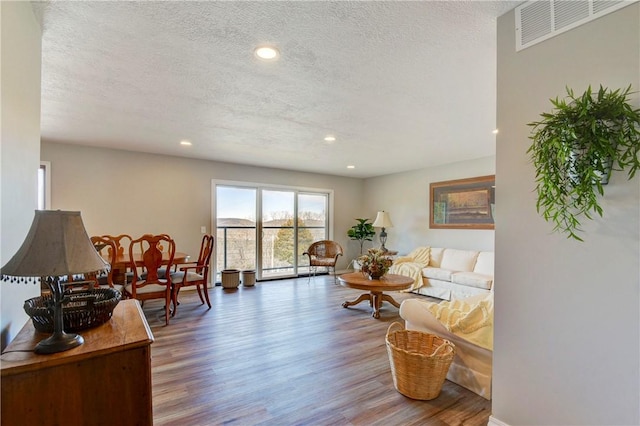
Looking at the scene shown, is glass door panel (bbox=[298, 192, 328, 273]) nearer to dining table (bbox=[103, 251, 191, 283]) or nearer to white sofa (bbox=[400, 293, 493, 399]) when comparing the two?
dining table (bbox=[103, 251, 191, 283])

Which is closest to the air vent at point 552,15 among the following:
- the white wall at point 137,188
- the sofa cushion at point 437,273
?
the sofa cushion at point 437,273

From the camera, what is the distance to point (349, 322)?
388cm

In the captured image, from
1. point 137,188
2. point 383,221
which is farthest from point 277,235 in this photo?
point 137,188

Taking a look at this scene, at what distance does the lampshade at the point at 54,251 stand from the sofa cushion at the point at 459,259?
5.30 meters

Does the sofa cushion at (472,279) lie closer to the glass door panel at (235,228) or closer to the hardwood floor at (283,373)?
the hardwood floor at (283,373)

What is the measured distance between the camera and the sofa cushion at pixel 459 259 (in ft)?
17.3

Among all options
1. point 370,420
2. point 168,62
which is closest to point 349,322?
point 370,420

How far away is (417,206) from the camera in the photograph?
21.8 feet

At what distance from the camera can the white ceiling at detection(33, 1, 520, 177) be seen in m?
1.73

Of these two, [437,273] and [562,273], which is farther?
[437,273]

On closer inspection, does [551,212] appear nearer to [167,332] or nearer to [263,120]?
[263,120]

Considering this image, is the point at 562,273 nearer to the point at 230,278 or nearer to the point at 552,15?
the point at 552,15

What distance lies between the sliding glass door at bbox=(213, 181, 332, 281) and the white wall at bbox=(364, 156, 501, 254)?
1294 millimetres

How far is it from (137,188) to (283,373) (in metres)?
4.27
